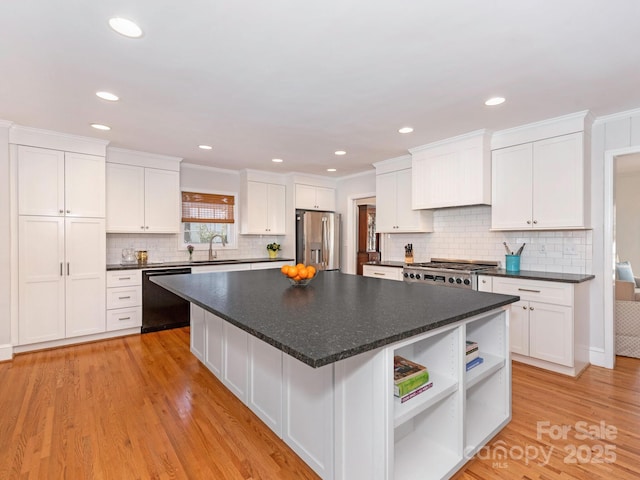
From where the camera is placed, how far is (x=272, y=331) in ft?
4.26

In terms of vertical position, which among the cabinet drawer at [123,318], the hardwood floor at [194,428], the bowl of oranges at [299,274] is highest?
the bowl of oranges at [299,274]

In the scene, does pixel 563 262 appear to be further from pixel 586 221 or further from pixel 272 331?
pixel 272 331

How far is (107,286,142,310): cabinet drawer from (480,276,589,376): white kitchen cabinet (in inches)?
166

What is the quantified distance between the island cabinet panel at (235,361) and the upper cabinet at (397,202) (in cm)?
291

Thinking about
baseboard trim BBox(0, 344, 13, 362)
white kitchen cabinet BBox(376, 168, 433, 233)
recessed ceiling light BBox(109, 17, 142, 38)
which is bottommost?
baseboard trim BBox(0, 344, 13, 362)

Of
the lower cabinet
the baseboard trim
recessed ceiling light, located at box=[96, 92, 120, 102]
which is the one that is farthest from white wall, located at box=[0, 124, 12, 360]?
the lower cabinet

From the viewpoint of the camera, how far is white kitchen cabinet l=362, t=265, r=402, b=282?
430cm

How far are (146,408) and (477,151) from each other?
388 centimetres

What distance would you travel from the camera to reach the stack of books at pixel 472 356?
6.31 ft

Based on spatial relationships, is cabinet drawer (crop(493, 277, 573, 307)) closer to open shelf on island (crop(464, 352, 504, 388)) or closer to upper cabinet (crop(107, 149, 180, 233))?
open shelf on island (crop(464, 352, 504, 388))

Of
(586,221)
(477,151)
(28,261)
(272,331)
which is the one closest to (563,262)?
(586,221)

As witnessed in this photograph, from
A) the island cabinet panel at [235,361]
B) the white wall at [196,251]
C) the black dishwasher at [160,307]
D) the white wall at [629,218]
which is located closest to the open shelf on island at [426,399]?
the island cabinet panel at [235,361]

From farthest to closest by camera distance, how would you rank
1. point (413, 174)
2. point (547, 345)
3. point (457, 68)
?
point (413, 174) < point (547, 345) < point (457, 68)

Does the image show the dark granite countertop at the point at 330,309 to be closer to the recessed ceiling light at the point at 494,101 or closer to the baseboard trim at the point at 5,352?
the recessed ceiling light at the point at 494,101
